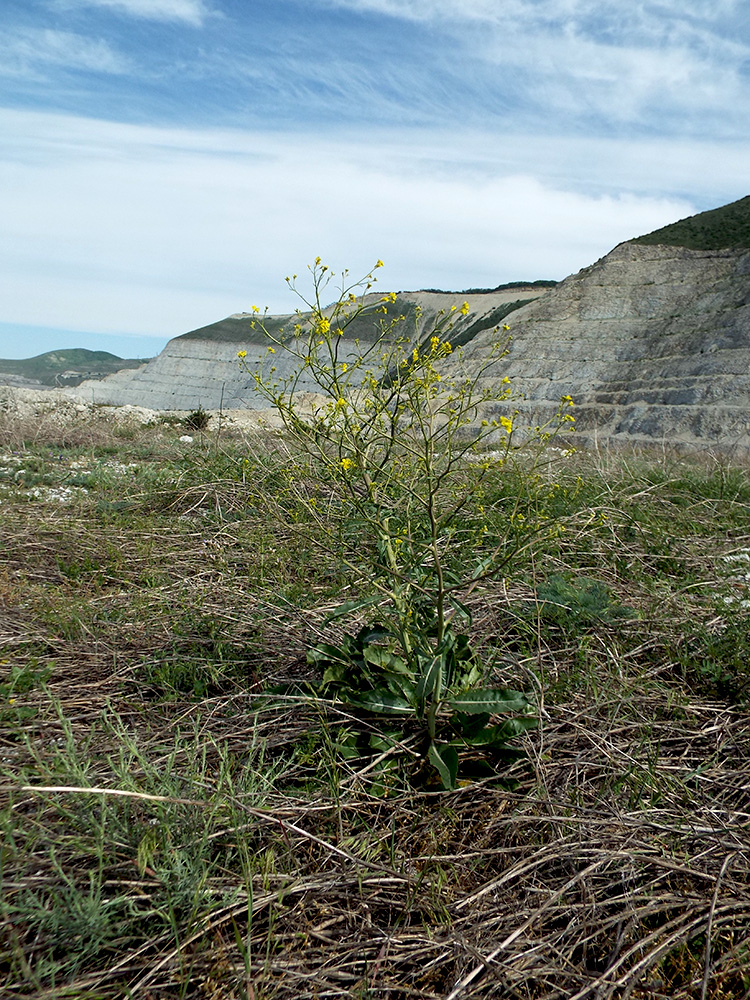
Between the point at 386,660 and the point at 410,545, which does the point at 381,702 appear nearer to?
the point at 386,660

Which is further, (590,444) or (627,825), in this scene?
(590,444)

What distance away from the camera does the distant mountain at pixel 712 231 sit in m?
31.1

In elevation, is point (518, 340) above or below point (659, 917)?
above

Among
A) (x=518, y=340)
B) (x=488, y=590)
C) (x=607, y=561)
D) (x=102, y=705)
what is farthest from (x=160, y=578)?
(x=518, y=340)

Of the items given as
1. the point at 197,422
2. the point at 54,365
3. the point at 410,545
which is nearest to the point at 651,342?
the point at 197,422

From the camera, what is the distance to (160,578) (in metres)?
4.07

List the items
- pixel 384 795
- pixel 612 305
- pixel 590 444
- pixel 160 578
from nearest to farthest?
pixel 384 795 → pixel 160 578 → pixel 590 444 → pixel 612 305

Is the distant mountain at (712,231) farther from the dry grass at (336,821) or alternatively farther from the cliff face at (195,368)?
the dry grass at (336,821)

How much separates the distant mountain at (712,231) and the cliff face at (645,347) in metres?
0.66

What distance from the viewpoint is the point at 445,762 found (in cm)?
217

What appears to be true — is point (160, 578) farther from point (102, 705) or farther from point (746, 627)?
point (746, 627)

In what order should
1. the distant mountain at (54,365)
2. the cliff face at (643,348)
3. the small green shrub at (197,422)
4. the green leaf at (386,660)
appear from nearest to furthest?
the green leaf at (386,660) < the small green shrub at (197,422) < the cliff face at (643,348) < the distant mountain at (54,365)

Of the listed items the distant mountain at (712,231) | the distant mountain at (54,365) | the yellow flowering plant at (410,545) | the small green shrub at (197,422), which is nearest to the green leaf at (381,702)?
the yellow flowering plant at (410,545)

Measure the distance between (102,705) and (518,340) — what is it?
3157 centimetres
